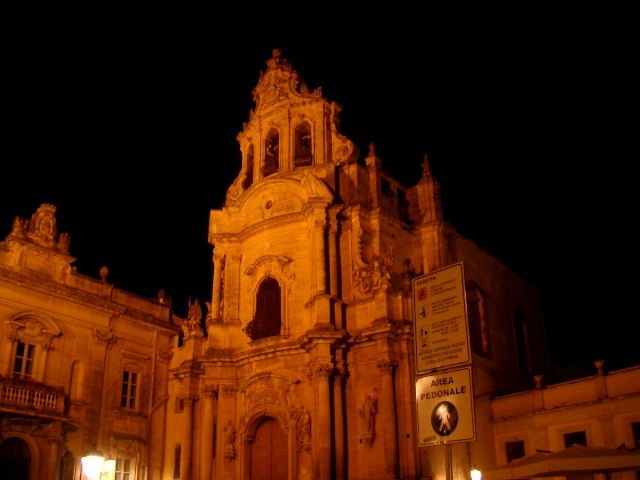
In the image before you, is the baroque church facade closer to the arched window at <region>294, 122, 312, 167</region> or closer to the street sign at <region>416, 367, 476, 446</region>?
the arched window at <region>294, 122, 312, 167</region>

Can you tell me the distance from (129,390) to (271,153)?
12.4m

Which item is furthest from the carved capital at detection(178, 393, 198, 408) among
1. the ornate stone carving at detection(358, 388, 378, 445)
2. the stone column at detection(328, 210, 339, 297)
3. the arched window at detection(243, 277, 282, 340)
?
the ornate stone carving at detection(358, 388, 378, 445)

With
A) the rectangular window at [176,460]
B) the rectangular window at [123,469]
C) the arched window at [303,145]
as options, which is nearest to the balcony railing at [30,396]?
the rectangular window at [123,469]

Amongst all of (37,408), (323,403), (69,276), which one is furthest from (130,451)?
(323,403)

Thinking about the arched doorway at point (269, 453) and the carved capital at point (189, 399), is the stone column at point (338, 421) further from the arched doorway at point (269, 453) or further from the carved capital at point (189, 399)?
the carved capital at point (189, 399)

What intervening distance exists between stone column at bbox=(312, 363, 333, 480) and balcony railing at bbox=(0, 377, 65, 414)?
10905mm

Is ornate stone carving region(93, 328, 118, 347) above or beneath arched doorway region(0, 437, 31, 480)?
above

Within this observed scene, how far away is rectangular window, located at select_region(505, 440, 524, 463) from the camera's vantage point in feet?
83.0

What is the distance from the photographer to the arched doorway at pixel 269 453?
2486 centimetres

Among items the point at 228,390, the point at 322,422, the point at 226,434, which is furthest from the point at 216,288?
the point at 322,422

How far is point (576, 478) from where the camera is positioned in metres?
23.4

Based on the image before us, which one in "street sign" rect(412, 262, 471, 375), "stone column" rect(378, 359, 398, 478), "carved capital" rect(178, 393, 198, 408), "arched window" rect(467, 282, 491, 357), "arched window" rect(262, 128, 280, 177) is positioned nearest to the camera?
"street sign" rect(412, 262, 471, 375)

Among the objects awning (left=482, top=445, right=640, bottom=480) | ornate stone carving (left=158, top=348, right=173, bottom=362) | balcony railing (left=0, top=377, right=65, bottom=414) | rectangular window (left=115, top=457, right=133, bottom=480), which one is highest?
ornate stone carving (left=158, top=348, right=173, bottom=362)

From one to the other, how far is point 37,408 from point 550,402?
62.9ft
